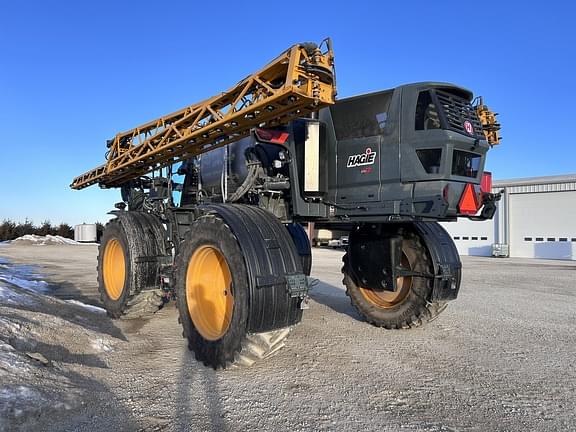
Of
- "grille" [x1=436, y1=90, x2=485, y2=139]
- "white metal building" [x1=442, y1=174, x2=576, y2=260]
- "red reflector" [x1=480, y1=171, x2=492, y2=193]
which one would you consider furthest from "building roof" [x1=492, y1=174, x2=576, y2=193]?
"grille" [x1=436, y1=90, x2=485, y2=139]

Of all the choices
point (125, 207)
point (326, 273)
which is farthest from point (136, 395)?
→ point (326, 273)

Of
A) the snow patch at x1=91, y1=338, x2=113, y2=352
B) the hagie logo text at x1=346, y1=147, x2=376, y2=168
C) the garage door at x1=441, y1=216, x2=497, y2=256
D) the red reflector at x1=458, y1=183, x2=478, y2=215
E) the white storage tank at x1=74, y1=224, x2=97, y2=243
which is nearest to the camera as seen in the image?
the red reflector at x1=458, y1=183, x2=478, y2=215

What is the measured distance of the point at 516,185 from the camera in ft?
87.2

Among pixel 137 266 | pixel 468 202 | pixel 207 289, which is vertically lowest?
pixel 207 289

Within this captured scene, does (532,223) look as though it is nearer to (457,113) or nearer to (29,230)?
(457,113)

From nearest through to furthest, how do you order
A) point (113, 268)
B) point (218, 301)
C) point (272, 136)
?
point (218, 301)
point (272, 136)
point (113, 268)

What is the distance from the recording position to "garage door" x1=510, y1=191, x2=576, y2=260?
2406cm

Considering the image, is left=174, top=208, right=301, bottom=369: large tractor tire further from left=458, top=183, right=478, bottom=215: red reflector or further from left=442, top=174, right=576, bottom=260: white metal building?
left=442, top=174, right=576, bottom=260: white metal building

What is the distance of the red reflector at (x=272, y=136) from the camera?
4.99 metres

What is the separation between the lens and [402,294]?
5.95 meters

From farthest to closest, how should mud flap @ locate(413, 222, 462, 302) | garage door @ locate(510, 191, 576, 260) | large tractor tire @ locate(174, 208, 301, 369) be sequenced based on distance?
1. garage door @ locate(510, 191, 576, 260)
2. mud flap @ locate(413, 222, 462, 302)
3. large tractor tire @ locate(174, 208, 301, 369)

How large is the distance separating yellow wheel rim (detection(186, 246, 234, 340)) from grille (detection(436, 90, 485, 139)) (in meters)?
2.72

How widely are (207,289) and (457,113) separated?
10.6 feet

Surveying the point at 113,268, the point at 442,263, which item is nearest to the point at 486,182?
the point at 442,263
